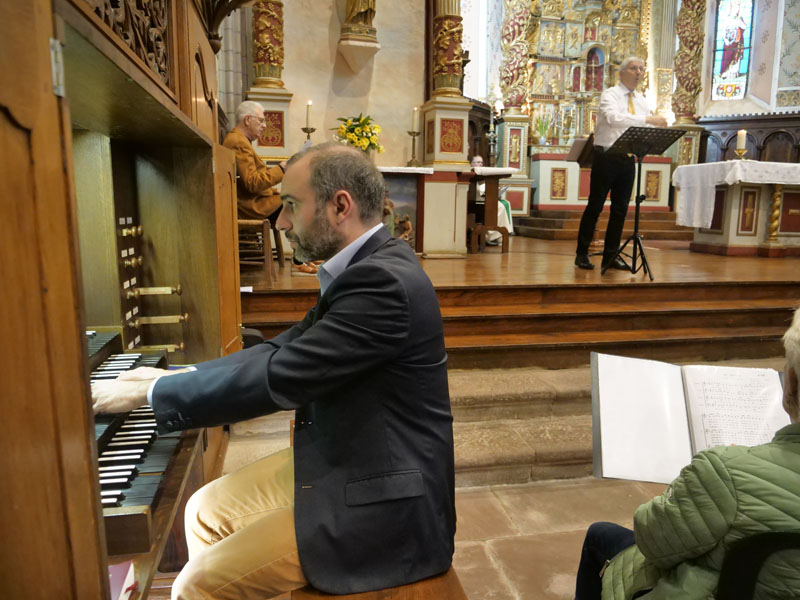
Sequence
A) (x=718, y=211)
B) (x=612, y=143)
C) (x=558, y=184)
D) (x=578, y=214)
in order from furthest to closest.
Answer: (x=558, y=184), (x=578, y=214), (x=718, y=211), (x=612, y=143)

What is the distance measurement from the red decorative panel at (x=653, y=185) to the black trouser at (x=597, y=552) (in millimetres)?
10715

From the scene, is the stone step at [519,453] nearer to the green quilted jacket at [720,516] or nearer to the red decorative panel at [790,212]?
the green quilted jacket at [720,516]

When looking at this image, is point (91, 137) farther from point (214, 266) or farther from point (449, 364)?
point (449, 364)

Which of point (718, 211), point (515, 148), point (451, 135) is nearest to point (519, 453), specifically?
point (451, 135)

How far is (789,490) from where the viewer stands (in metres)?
0.96

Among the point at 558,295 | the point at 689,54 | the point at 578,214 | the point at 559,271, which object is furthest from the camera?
the point at 689,54

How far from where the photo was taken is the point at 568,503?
277 centimetres

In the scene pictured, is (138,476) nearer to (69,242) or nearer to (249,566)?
(249,566)

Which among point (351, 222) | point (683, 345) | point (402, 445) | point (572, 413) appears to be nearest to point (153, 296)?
point (351, 222)

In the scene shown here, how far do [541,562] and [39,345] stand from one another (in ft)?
6.89

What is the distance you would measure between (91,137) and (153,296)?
600 millimetres

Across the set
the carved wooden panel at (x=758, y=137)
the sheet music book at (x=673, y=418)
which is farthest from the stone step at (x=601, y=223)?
the sheet music book at (x=673, y=418)

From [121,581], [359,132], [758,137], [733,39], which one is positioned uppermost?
[733,39]

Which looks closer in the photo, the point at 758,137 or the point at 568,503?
the point at 568,503
